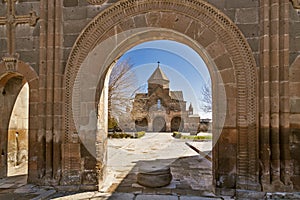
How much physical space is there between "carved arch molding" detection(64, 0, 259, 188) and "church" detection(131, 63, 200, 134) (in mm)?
27981

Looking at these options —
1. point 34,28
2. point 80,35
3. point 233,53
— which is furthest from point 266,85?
point 34,28

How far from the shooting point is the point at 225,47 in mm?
4793

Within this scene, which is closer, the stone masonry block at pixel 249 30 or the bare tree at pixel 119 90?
the stone masonry block at pixel 249 30

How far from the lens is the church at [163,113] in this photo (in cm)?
3509

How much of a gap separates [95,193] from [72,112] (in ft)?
5.71

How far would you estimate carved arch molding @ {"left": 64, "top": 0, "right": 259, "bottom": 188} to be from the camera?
4.60 m

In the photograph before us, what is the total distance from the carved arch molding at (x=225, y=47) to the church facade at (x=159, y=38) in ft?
0.06

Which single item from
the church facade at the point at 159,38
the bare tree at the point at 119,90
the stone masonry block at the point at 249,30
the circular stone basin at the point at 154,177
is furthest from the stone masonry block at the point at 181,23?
the bare tree at the point at 119,90

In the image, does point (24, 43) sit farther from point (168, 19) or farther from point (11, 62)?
point (168, 19)

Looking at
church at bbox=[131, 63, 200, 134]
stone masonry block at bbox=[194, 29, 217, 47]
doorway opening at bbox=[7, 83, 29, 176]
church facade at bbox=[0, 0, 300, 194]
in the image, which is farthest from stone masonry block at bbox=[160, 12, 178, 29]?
church at bbox=[131, 63, 200, 134]

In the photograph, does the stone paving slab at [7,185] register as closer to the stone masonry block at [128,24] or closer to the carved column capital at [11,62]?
the carved column capital at [11,62]

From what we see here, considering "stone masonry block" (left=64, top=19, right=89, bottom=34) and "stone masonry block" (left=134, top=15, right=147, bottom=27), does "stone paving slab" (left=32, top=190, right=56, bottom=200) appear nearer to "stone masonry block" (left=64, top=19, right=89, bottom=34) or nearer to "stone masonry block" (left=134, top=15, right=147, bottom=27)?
"stone masonry block" (left=64, top=19, right=89, bottom=34)

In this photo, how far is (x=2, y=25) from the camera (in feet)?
17.9

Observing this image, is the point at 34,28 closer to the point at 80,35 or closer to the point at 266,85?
the point at 80,35
